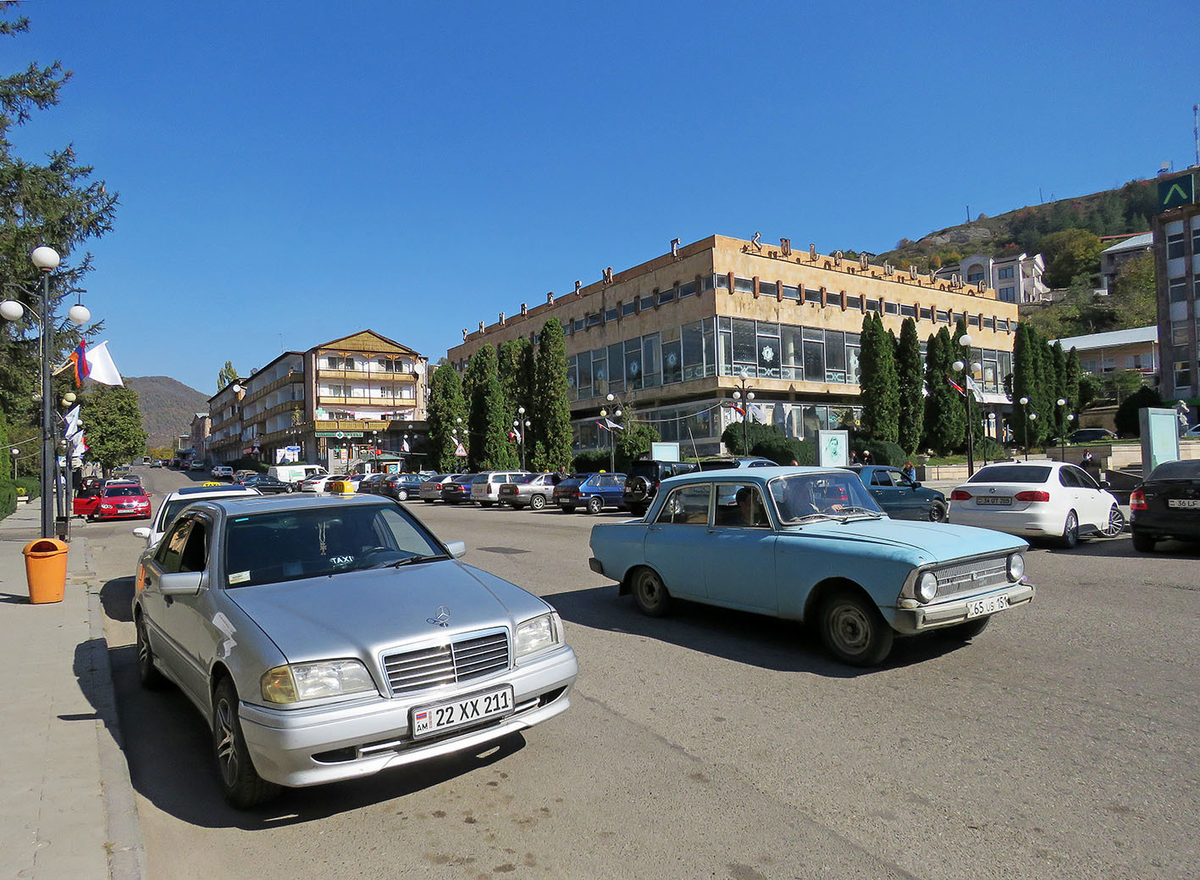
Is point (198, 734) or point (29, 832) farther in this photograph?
point (198, 734)

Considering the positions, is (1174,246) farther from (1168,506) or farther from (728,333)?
(1168,506)

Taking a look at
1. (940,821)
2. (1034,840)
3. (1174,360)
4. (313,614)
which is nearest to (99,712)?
(313,614)

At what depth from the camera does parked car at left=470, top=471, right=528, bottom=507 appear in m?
35.0

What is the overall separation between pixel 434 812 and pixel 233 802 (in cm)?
112

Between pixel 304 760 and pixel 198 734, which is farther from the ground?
pixel 304 760

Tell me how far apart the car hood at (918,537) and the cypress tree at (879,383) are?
3784 centimetres

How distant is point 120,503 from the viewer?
32500 mm

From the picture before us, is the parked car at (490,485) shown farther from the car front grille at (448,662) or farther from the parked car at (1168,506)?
the car front grille at (448,662)

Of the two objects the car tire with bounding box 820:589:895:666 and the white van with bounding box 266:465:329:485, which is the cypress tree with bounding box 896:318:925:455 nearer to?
the car tire with bounding box 820:589:895:666

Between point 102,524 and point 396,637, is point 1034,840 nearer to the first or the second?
point 396,637

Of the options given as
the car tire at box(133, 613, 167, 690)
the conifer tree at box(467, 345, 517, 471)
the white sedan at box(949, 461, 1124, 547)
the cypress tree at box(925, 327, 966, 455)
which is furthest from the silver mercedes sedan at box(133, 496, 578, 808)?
the cypress tree at box(925, 327, 966, 455)

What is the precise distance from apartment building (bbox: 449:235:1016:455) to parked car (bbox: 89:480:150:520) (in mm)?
25329

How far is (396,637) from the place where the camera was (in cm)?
389

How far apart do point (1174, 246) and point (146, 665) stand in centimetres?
7365
